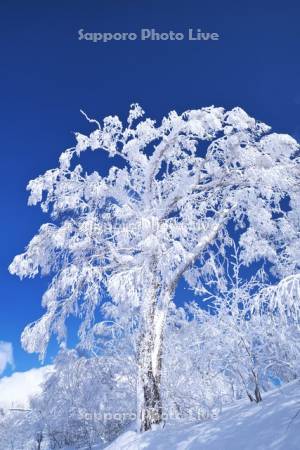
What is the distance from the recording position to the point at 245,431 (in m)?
4.74

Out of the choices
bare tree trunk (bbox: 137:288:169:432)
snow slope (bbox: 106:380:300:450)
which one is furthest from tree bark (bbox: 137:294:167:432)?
snow slope (bbox: 106:380:300:450)

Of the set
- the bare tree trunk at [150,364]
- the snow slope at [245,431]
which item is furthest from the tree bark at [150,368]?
the snow slope at [245,431]

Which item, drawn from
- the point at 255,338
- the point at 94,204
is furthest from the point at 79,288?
the point at 255,338

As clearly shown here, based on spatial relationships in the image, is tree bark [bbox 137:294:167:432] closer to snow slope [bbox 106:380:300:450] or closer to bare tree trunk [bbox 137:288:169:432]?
bare tree trunk [bbox 137:288:169:432]

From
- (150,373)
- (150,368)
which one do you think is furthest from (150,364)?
(150,373)

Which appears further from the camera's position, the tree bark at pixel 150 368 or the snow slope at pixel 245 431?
the tree bark at pixel 150 368

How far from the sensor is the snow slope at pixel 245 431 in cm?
401

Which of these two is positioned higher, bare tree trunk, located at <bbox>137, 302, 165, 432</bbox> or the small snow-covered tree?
the small snow-covered tree

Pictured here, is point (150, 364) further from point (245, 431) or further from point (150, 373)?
point (245, 431)

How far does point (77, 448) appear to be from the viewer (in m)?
25.3

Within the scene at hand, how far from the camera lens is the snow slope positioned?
4.01 m

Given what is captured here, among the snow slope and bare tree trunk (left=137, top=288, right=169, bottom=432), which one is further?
bare tree trunk (left=137, top=288, right=169, bottom=432)

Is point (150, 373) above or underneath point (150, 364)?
underneath

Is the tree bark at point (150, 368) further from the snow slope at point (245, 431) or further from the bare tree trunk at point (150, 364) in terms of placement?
the snow slope at point (245, 431)
